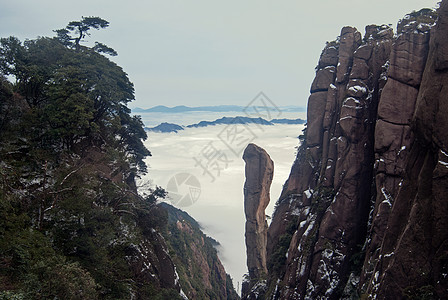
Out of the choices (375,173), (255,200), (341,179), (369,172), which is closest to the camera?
(375,173)

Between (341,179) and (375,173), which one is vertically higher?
(375,173)

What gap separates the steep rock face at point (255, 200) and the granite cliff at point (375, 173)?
16.9m

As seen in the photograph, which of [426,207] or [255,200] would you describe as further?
[255,200]

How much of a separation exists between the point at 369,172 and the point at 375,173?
168 centimetres

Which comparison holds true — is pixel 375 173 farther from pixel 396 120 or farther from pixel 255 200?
pixel 255 200

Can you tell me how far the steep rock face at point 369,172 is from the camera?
14.0m

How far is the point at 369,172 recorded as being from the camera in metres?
22.2

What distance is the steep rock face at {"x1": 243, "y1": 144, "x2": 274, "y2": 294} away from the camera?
153 ft

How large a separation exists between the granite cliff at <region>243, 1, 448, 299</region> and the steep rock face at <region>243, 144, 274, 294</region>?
55.3 feet

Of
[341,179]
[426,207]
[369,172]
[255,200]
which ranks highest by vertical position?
[369,172]

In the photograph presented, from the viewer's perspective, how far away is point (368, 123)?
22.5m

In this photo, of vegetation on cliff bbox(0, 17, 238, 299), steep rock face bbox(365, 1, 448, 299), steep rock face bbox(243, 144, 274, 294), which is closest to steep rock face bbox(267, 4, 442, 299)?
steep rock face bbox(365, 1, 448, 299)

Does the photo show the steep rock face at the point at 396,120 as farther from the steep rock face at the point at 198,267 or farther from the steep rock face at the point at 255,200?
the steep rock face at the point at 198,267

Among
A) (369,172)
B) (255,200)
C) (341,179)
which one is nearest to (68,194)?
(341,179)
